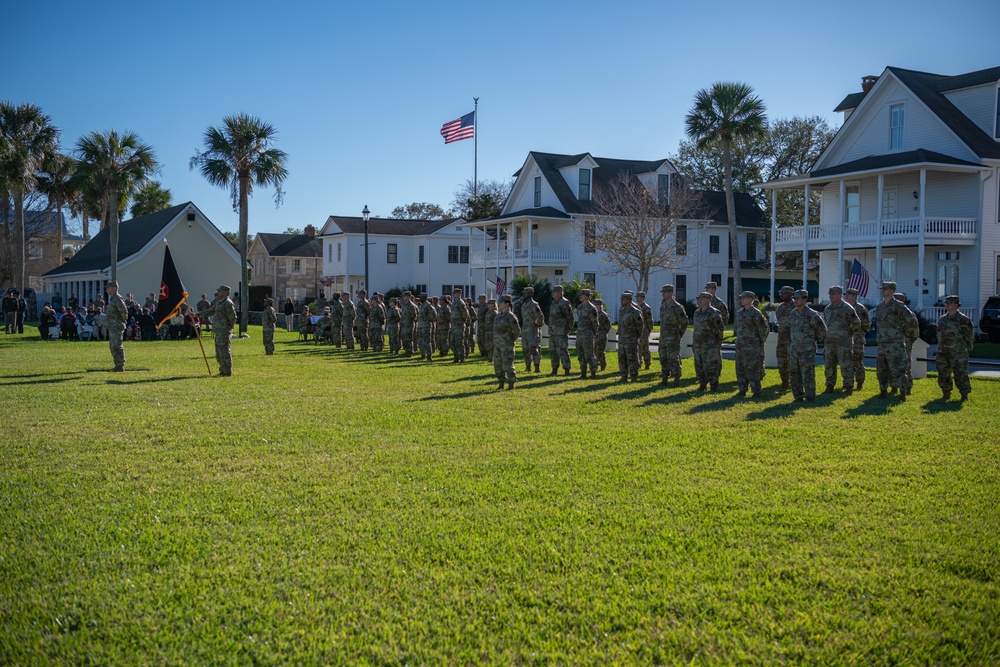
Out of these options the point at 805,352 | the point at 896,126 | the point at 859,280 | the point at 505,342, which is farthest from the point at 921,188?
the point at 505,342

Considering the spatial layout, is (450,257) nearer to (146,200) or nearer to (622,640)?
(146,200)

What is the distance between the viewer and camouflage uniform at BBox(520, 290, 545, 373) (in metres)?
20.6

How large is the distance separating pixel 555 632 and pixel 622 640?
A: 0.41 metres

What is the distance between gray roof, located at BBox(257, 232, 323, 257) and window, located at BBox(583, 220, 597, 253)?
107ft

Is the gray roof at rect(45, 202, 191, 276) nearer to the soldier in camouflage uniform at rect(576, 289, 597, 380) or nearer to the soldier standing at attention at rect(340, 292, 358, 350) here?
the soldier standing at attention at rect(340, 292, 358, 350)

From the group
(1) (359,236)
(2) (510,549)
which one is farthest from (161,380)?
(1) (359,236)

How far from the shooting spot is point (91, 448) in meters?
10.5

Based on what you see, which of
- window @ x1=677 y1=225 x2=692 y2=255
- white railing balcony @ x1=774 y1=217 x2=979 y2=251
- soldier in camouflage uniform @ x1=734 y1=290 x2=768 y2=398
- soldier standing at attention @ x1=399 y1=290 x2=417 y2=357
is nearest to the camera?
soldier in camouflage uniform @ x1=734 y1=290 x2=768 y2=398

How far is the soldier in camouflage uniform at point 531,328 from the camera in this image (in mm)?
20641

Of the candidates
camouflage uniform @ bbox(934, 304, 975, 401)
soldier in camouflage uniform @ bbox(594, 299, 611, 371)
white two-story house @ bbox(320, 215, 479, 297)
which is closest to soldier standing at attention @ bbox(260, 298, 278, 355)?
soldier in camouflage uniform @ bbox(594, 299, 611, 371)

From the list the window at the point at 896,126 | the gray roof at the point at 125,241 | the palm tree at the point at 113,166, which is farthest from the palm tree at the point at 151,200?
the window at the point at 896,126

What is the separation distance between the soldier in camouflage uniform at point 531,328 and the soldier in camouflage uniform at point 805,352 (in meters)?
6.84

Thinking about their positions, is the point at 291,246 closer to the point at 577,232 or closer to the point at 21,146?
the point at 21,146

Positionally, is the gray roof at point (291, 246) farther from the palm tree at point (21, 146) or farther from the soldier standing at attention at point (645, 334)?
the soldier standing at attention at point (645, 334)
